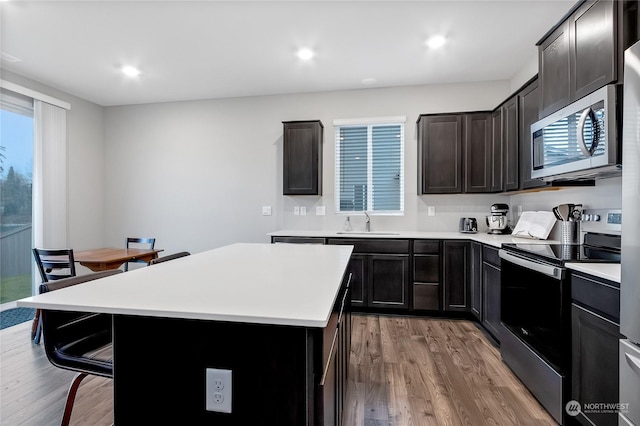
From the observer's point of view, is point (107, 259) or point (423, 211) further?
point (423, 211)

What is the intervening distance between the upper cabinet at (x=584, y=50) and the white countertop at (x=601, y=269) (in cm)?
98

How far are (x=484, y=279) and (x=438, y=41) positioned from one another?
2.33 metres

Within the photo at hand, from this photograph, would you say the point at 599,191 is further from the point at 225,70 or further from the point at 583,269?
the point at 225,70

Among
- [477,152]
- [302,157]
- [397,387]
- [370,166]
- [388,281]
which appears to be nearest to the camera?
[397,387]

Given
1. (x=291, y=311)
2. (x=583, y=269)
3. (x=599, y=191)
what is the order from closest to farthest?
1. (x=291, y=311)
2. (x=583, y=269)
3. (x=599, y=191)

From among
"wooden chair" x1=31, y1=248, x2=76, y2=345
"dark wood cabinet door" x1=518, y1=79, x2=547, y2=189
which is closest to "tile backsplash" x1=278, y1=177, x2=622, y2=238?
"dark wood cabinet door" x1=518, y1=79, x2=547, y2=189

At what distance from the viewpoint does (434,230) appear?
3908 mm

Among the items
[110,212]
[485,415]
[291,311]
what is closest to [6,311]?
[110,212]

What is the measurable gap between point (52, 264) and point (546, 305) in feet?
12.6

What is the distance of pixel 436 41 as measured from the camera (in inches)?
115

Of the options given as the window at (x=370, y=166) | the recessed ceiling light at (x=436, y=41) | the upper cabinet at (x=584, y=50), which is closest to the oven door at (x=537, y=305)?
the upper cabinet at (x=584, y=50)

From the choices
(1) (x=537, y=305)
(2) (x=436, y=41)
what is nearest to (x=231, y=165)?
(2) (x=436, y=41)

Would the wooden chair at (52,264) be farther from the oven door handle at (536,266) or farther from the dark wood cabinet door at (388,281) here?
the oven door handle at (536,266)

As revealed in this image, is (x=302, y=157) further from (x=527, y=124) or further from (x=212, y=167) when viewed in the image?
(x=527, y=124)
